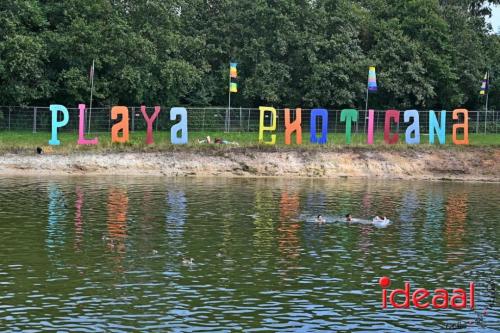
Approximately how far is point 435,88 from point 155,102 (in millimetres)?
29198

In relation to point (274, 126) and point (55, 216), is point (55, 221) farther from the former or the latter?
point (274, 126)

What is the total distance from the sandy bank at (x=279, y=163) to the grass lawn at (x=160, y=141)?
813 millimetres

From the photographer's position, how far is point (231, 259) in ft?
96.5

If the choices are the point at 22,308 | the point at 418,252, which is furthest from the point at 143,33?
the point at 22,308

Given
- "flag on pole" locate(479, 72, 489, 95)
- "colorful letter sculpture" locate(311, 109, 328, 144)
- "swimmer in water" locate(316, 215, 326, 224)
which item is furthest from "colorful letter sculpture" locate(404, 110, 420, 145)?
"swimmer in water" locate(316, 215, 326, 224)

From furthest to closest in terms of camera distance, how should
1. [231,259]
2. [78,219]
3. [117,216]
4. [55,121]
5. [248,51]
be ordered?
[248,51] < [55,121] < [117,216] < [78,219] < [231,259]

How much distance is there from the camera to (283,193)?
5088 cm

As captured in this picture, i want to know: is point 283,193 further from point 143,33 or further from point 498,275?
point 143,33

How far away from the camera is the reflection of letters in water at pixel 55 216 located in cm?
3255

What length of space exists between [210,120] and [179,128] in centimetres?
634

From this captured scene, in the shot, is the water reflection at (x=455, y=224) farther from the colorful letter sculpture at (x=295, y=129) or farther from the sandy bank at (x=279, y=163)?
the colorful letter sculpture at (x=295, y=129)

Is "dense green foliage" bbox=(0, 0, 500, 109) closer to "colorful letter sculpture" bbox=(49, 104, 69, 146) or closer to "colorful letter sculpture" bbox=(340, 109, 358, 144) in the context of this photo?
"colorful letter sculpture" bbox=(49, 104, 69, 146)

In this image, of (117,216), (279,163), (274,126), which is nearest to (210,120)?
(274,126)

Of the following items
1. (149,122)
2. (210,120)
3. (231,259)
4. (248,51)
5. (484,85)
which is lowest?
(231,259)
